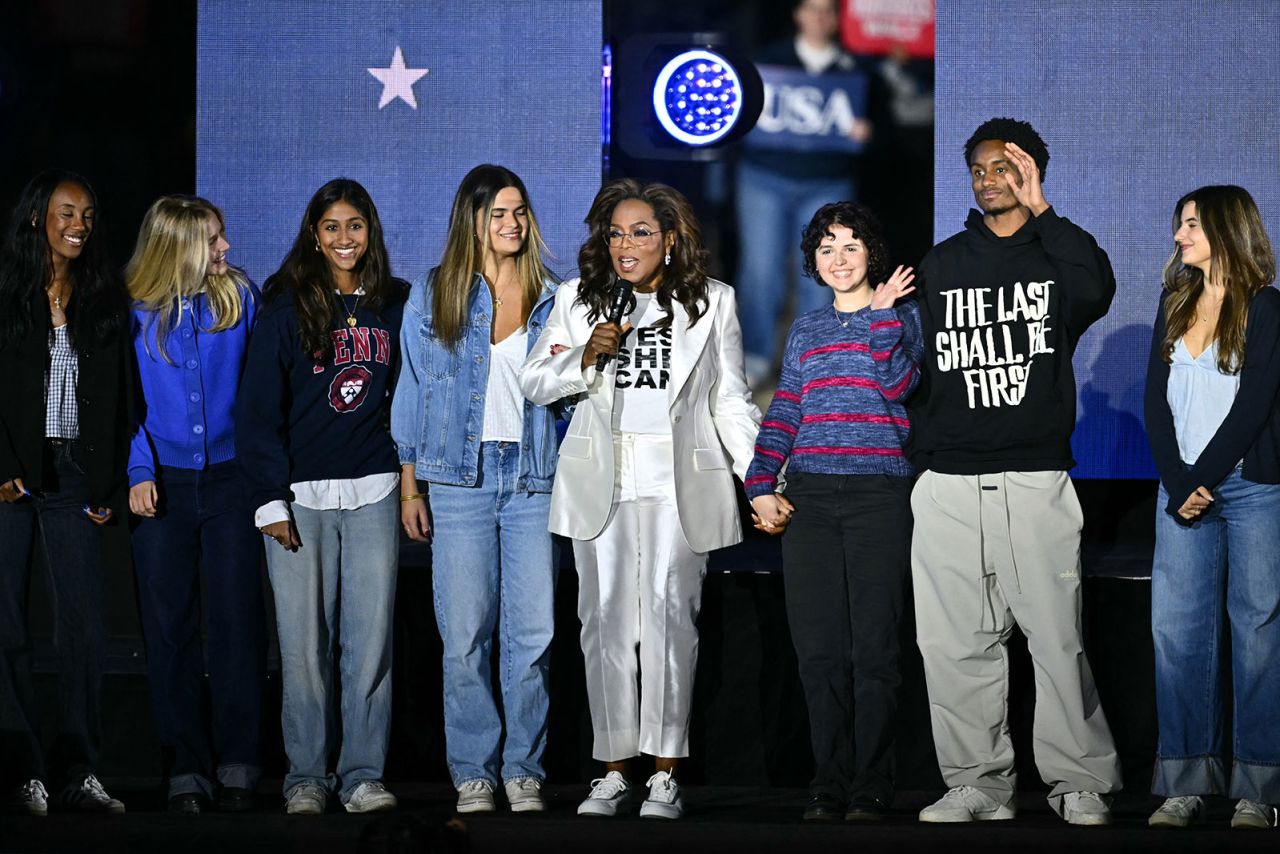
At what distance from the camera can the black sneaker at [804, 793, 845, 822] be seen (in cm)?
357

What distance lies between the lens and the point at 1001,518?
3576mm

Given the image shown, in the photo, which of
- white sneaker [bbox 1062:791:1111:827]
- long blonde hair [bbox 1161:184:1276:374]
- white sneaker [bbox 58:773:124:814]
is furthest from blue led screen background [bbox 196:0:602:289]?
white sneaker [bbox 1062:791:1111:827]

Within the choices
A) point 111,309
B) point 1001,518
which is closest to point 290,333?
point 111,309

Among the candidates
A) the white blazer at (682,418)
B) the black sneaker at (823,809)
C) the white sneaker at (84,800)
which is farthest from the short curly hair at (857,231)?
the white sneaker at (84,800)

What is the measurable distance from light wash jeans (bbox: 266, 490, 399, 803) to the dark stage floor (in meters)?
0.15

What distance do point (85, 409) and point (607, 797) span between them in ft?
5.18

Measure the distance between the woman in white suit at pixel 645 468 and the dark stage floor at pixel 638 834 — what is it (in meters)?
0.12

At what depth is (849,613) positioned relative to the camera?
11.9ft

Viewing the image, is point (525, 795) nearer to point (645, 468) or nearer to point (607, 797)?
point (607, 797)

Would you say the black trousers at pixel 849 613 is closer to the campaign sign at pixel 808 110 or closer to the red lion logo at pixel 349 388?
A: the red lion logo at pixel 349 388

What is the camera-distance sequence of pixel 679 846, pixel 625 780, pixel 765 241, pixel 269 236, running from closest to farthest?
pixel 679 846
pixel 625 780
pixel 269 236
pixel 765 241

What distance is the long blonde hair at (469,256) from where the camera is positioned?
3781 millimetres

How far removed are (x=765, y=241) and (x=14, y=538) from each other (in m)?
2.84

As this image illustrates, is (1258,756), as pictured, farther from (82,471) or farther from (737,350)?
(82,471)
